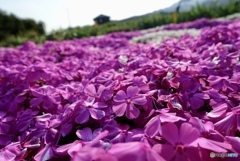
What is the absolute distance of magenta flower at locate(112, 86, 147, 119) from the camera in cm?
108

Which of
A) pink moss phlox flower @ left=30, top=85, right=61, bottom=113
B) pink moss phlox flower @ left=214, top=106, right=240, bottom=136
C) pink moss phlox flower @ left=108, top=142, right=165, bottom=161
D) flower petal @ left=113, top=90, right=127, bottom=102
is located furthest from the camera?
pink moss phlox flower @ left=30, top=85, right=61, bottom=113

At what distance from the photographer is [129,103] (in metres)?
1.11

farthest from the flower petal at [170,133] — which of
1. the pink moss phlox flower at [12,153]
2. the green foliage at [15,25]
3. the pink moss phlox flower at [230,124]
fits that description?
the green foliage at [15,25]

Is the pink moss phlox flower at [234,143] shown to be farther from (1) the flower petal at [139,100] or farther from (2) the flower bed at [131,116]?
(1) the flower petal at [139,100]

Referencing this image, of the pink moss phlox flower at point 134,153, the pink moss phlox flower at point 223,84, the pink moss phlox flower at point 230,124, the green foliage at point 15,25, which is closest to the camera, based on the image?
the pink moss phlox flower at point 134,153

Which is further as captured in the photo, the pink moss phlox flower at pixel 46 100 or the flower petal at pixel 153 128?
the pink moss phlox flower at pixel 46 100

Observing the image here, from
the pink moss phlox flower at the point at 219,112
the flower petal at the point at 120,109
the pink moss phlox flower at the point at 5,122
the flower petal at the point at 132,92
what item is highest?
the flower petal at the point at 132,92

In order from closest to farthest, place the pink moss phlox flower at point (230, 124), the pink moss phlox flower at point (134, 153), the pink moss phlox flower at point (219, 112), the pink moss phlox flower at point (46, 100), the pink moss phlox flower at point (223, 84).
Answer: the pink moss phlox flower at point (134, 153), the pink moss phlox flower at point (230, 124), the pink moss phlox flower at point (219, 112), the pink moss phlox flower at point (223, 84), the pink moss phlox flower at point (46, 100)

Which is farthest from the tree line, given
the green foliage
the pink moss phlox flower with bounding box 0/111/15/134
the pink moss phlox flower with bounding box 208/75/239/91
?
the pink moss phlox flower with bounding box 208/75/239/91

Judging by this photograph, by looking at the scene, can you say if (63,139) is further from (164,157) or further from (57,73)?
(57,73)

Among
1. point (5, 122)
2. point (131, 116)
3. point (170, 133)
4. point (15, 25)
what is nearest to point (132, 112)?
point (131, 116)

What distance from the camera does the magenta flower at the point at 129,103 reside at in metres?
1.08

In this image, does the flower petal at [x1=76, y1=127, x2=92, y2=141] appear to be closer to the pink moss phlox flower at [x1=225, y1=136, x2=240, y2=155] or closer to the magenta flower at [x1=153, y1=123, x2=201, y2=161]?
the magenta flower at [x1=153, y1=123, x2=201, y2=161]

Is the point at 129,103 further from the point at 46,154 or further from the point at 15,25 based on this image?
the point at 15,25
